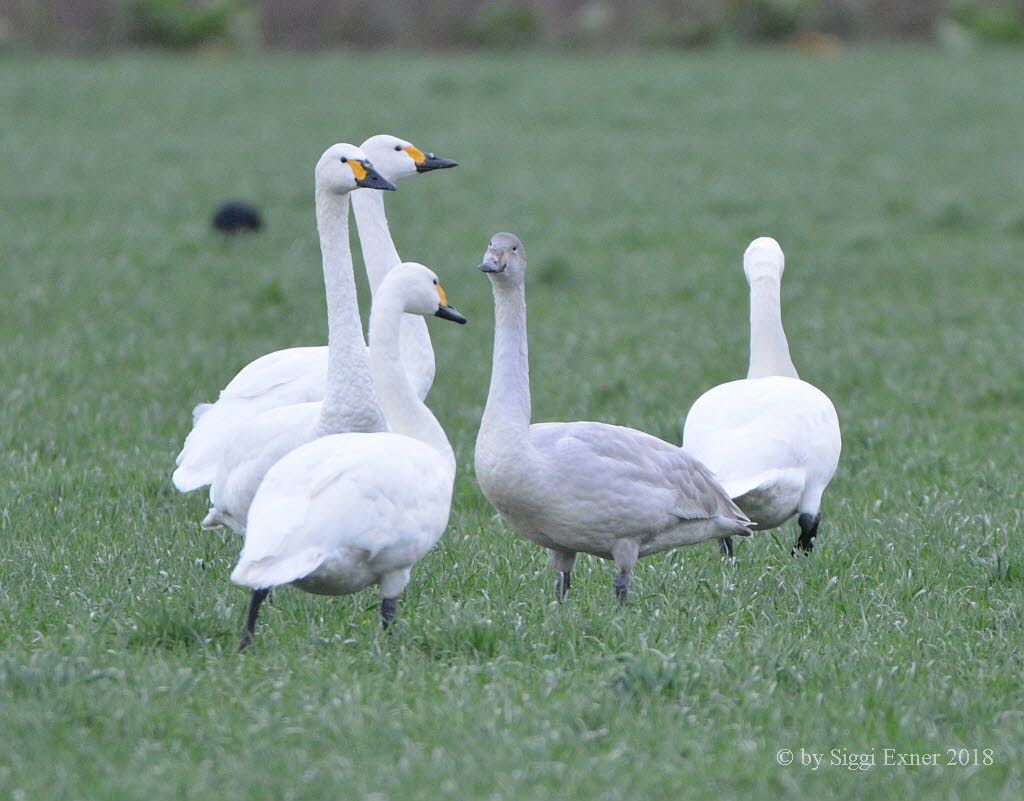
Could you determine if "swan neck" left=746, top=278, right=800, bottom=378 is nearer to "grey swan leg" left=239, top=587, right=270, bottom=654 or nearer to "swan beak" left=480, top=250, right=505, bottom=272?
"swan beak" left=480, top=250, right=505, bottom=272

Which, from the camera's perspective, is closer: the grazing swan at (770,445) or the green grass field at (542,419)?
the green grass field at (542,419)

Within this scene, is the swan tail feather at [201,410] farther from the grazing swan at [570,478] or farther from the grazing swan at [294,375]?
the grazing swan at [570,478]

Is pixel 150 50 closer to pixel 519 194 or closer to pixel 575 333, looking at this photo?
pixel 519 194

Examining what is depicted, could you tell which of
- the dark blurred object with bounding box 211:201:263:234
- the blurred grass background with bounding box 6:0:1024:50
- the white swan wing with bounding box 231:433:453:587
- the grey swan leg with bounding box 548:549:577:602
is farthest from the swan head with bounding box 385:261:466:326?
the blurred grass background with bounding box 6:0:1024:50

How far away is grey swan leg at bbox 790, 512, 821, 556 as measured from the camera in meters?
6.15

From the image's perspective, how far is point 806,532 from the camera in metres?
6.18

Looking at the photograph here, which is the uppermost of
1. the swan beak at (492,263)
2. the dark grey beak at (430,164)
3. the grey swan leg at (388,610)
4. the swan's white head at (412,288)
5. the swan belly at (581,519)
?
the dark grey beak at (430,164)

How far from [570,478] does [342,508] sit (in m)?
0.89

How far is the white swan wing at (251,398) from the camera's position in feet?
19.6

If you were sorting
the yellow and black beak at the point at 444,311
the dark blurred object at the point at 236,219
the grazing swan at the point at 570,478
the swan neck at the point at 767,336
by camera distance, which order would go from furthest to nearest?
the dark blurred object at the point at 236,219, the swan neck at the point at 767,336, the yellow and black beak at the point at 444,311, the grazing swan at the point at 570,478

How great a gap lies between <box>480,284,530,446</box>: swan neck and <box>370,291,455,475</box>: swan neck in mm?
210

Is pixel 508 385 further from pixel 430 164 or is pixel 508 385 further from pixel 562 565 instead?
pixel 430 164

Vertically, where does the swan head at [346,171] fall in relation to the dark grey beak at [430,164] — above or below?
above

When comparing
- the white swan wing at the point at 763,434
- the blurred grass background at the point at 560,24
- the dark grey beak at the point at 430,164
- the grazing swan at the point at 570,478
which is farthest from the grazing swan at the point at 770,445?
the blurred grass background at the point at 560,24
